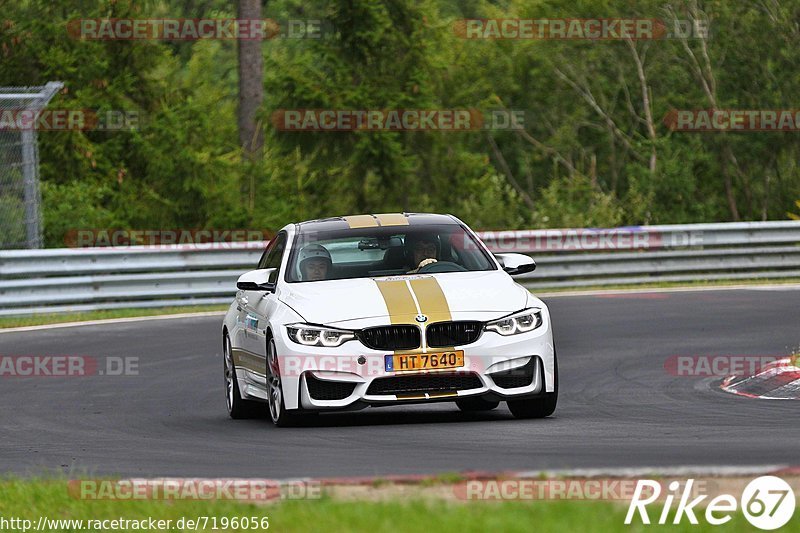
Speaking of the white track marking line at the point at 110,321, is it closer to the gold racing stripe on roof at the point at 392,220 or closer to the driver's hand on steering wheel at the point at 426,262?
the gold racing stripe on roof at the point at 392,220

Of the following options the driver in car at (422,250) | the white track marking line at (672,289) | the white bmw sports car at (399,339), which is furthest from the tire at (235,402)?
the white track marking line at (672,289)

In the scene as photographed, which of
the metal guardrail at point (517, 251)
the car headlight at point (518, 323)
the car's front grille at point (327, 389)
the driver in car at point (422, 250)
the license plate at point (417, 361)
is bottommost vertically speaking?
the metal guardrail at point (517, 251)

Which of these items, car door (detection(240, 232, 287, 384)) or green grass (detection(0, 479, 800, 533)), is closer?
green grass (detection(0, 479, 800, 533))

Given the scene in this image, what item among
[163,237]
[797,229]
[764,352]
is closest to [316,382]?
[764,352]

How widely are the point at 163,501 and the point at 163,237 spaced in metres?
23.1

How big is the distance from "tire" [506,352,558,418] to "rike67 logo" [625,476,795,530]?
13.6 feet

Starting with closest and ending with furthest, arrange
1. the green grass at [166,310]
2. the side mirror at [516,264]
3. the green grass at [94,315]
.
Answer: the side mirror at [516,264], the green grass at [94,315], the green grass at [166,310]

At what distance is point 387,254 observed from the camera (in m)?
12.4

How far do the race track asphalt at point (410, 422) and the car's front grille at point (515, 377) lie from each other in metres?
0.29

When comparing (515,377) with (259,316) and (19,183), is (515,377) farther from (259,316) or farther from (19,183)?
(19,183)

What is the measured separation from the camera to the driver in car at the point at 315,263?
12203 mm

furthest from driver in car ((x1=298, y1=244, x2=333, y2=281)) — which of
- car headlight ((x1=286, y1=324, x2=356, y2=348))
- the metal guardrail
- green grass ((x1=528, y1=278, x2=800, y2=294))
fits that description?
green grass ((x1=528, y1=278, x2=800, y2=294))

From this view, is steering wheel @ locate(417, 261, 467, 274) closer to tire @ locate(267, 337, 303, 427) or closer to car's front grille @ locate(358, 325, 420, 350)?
car's front grille @ locate(358, 325, 420, 350)

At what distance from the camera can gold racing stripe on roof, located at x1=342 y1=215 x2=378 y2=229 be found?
1273 cm
